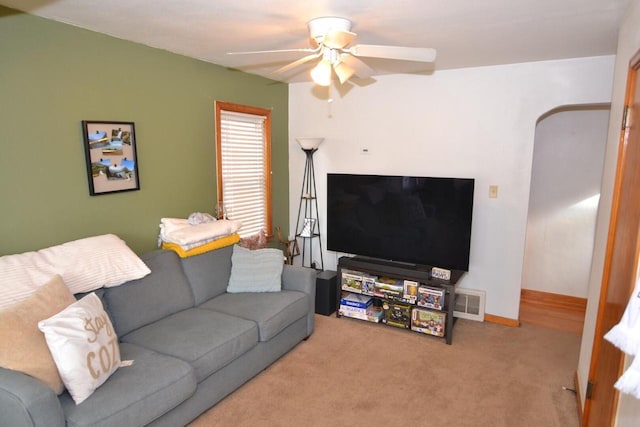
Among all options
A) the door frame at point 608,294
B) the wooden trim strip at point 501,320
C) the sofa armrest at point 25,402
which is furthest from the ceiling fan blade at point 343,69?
the wooden trim strip at point 501,320

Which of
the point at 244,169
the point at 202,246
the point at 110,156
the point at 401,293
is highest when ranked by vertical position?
the point at 110,156

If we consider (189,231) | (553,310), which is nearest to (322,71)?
(189,231)

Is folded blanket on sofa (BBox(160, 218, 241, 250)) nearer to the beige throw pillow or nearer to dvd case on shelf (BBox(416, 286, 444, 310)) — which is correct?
the beige throw pillow

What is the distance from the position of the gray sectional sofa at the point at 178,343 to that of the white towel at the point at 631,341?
6.51ft

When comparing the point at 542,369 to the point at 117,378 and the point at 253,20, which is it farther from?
the point at 253,20

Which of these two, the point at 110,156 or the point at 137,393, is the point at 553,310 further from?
the point at 110,156

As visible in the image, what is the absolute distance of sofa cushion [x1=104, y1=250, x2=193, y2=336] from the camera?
260 cm

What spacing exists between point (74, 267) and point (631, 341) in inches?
107

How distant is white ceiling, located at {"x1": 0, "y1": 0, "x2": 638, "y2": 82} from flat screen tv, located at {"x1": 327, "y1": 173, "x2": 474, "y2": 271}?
118 cm

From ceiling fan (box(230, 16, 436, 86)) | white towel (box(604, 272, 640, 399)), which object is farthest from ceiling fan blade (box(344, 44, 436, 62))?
white towel (box(604, 272, 640, 399))

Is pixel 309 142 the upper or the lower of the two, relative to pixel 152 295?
upper

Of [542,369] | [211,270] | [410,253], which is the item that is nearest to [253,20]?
[211,270]

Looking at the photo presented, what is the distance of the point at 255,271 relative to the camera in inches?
135

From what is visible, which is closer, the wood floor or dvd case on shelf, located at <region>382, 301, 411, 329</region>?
dvd case on shelf, located at <region>382, 301, 411, 329</region>
